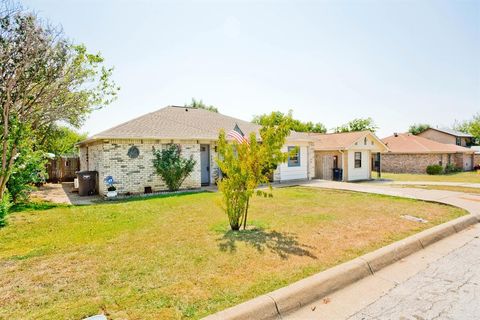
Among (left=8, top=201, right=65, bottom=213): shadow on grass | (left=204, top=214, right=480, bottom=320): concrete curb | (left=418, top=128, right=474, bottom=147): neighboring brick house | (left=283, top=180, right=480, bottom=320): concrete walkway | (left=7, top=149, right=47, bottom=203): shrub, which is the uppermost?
(left=418, top=128, right=474, bottom=147): neighboring brick house

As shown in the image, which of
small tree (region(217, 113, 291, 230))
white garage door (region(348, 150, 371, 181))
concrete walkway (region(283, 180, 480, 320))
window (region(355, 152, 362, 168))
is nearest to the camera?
concrete walkway (region(283, 180, 480, 320))

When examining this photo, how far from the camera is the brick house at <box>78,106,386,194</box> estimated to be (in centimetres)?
1257

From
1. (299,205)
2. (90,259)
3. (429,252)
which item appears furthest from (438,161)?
(90,259)

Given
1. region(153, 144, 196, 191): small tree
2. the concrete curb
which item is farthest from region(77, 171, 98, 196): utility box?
the concrete curb

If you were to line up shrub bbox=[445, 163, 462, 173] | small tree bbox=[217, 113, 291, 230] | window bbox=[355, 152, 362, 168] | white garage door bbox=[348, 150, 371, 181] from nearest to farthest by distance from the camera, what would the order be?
small tree bbox=[217, 113, 291, 230] → white garage door bbox=[348, 150, 371, 181] → window bbox=[355, 152, 362, 168] → shrub bbox=[445, 163, 462, 173]

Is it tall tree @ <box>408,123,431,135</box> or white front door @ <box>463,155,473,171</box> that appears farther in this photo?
tall tree @ <box>408,123,431,135</box>

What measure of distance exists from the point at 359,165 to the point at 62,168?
22.1 m

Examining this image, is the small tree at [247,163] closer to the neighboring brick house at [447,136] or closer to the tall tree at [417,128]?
the neighboring brick house at [447,136]

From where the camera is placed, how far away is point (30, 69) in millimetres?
8438

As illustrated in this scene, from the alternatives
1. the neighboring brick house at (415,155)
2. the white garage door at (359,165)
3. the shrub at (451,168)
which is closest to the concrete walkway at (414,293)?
the white garage door at (359,165)

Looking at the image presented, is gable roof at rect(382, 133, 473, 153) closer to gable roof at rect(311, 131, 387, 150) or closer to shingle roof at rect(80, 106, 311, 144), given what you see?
gable roof at rect(311, 131, 387, 150)

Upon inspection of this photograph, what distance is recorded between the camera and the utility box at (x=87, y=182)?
13.4m

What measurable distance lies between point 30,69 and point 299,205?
31.3 feet

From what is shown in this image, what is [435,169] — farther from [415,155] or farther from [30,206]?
[30,206]
